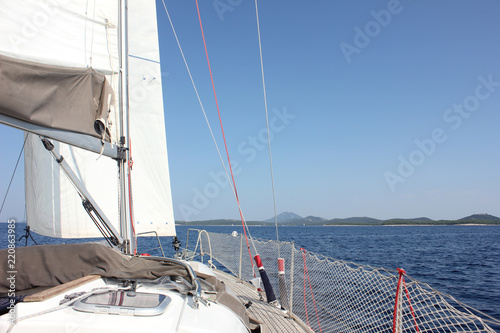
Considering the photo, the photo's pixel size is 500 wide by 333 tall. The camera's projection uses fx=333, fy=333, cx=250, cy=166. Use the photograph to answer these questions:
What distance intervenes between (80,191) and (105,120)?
1266 mm

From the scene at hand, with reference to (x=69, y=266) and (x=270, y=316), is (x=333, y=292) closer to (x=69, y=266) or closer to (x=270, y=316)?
(x=270, y=316)

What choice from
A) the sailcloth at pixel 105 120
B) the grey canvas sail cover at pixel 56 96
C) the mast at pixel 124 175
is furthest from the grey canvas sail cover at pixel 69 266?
the mast at pixel 124 175

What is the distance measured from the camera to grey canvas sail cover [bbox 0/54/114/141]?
10.7 ft

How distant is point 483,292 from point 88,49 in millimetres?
14713

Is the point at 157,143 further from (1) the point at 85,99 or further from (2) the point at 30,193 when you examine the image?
(1) the point at 85,99

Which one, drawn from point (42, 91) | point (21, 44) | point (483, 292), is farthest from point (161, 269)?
point (483, 292)

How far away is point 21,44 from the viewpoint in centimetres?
386

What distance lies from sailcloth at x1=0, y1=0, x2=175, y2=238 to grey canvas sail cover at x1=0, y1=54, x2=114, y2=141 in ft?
0.45

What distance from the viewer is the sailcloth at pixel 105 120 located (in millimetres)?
4137

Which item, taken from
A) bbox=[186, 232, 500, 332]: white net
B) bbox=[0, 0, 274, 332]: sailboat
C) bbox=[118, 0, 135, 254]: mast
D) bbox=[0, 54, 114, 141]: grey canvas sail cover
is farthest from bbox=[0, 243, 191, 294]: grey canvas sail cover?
bbox=[186, 232, 500, 332]: white net

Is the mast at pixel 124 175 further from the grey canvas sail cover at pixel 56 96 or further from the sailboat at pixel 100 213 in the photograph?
the grey canvas sail cover at pixel 56 96

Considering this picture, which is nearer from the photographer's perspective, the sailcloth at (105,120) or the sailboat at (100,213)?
the sailboat at (100,213)

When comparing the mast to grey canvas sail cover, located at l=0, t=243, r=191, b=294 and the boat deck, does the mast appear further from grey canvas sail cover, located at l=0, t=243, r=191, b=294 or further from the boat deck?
the boat deck

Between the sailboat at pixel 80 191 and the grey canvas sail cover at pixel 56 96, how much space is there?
0.04 ft
